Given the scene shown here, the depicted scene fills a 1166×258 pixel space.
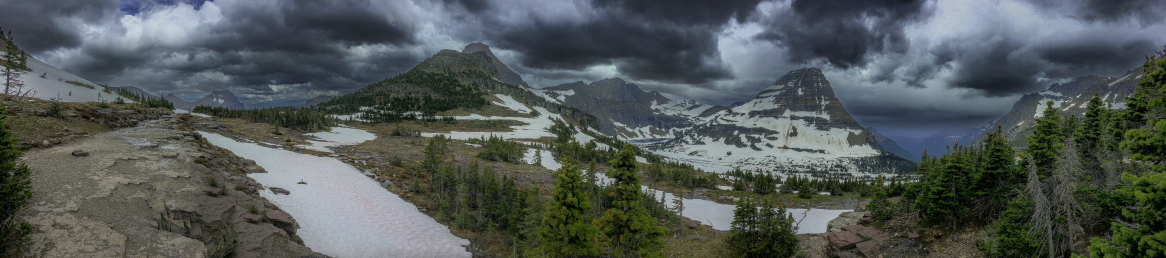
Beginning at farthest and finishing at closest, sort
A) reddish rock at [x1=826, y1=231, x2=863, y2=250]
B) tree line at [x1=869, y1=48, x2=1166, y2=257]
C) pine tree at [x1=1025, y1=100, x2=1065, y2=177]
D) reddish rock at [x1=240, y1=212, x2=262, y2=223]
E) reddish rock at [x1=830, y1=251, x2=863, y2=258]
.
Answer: reddish rock at [x1=826, y1=231, x2=863, y2=250] → reddish rock at [x1=830, y1=251, x2=863, y2=258] → pine tree at [x1=1025, y1=100, x2=1065, y2=177] → reddish rock at [x1=240, y1=212, x2=262, y2=223] → tree line at [x1=869, y1=48, x2=1166, y2=257]

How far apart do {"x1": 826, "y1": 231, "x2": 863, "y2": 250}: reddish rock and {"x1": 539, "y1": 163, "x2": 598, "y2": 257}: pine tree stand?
17179 mm

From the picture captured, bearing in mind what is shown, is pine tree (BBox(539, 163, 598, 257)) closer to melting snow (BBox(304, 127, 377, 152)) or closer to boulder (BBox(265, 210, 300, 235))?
boulder (BBox(265, 210, 300, 235))

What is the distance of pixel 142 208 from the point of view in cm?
1319

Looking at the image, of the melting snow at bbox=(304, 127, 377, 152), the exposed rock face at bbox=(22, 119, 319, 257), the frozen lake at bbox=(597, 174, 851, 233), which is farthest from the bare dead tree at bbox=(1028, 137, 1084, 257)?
the melting snow at bbox=(304, 127, 377, 152)

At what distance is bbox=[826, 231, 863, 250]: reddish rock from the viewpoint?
2284cm

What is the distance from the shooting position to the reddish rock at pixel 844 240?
899 inches

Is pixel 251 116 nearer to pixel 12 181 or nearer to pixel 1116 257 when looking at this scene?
pixel 12 181

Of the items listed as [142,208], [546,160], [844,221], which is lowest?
[546,160]

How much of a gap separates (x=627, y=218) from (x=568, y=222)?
282 cm

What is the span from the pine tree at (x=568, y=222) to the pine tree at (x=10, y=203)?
50.3ft

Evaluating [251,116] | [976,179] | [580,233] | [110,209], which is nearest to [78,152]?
[110,209]

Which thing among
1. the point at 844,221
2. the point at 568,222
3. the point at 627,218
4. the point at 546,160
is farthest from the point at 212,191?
the point at 546,160

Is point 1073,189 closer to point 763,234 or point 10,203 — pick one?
point 763,234

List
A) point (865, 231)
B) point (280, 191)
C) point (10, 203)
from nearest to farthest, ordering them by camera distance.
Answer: point (10, 203)
point (280, 191)
point (865, 231)
